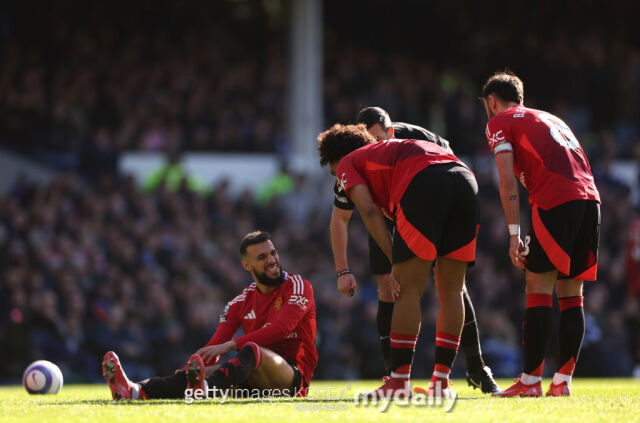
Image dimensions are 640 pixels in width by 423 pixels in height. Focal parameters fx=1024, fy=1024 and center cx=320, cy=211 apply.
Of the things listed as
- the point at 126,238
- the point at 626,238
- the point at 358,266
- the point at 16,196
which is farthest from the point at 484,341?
the point at 16,196

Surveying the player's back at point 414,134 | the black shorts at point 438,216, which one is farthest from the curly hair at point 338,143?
the player's back at point 414,134

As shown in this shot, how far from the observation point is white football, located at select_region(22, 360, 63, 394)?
7520mm

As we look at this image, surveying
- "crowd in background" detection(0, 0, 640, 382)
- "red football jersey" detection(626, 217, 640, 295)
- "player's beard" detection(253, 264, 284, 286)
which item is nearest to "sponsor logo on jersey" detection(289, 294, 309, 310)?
"player's beard" detection(253, 264, 284, 286)

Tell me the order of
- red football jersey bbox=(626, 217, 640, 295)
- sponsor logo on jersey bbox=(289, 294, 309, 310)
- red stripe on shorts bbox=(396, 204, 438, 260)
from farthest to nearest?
red football jersey bbox=(626, 217, 640, 295), sponsor logo on jersey bbox=(289, 294, 309, 310), red stripe on shorts bbox=(396, 204, 438, 260)

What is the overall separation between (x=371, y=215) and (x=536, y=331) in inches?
52.8

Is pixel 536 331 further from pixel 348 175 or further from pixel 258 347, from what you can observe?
pixel 258 347

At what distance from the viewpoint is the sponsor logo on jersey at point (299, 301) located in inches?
269

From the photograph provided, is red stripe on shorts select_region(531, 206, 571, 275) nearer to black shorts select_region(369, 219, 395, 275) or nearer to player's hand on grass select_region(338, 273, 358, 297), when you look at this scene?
player's hand on grass select_region(338, 273, 358, 297)

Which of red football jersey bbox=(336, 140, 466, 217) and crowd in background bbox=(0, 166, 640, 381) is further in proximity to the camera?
crowd in background bbox=(0, 166, 640, 381)

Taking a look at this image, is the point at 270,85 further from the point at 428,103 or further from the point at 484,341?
the point at 484,341

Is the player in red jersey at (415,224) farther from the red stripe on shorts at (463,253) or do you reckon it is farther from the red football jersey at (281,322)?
the red football jersey at (281,322)

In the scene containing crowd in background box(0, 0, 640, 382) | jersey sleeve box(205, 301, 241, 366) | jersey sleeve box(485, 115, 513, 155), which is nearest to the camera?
jersey sleeve box(485, 115, 513, 155)

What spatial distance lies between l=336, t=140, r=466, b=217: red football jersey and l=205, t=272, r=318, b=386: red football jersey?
36.1 inches

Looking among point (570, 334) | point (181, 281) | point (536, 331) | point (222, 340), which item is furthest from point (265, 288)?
point (181, 281)
